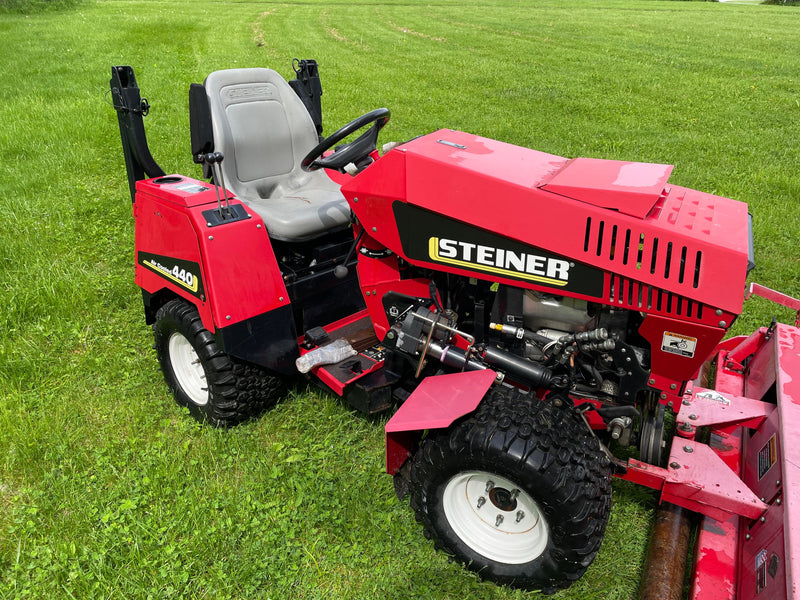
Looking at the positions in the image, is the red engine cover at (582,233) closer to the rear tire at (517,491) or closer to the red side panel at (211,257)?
the rear tire at (517,491)

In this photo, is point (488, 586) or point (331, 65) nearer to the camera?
point (488, 586)

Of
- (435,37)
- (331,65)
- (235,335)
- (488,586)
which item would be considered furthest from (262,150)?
(435,37)

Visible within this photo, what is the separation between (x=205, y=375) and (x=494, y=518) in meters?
1.59

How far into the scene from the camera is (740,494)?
2.25 m

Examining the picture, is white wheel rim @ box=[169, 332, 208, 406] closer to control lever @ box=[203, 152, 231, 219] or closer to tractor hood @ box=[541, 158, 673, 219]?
control lever @ box=[203, 152, 231, 219]

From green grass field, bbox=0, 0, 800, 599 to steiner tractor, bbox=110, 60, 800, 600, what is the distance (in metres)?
0.25

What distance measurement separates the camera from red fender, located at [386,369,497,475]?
7.41 feet

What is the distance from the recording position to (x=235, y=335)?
2.86 meters

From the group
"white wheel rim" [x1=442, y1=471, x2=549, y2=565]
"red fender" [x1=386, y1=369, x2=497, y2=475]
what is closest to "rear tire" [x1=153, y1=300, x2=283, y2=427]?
"red fender" [x1=386, y1=369, x2=497, y2=475]

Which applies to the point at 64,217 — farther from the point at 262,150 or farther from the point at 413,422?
the point at 413,422

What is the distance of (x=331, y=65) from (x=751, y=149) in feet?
29.2

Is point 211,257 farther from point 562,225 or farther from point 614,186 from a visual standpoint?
point 614,186

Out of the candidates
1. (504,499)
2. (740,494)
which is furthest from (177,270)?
(740,494)

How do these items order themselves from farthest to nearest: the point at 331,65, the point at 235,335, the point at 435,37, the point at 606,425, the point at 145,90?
the point at 435,37 < the point at 331,65 < the point at 145,90 < the point at 235,335 < the point at 606,425
